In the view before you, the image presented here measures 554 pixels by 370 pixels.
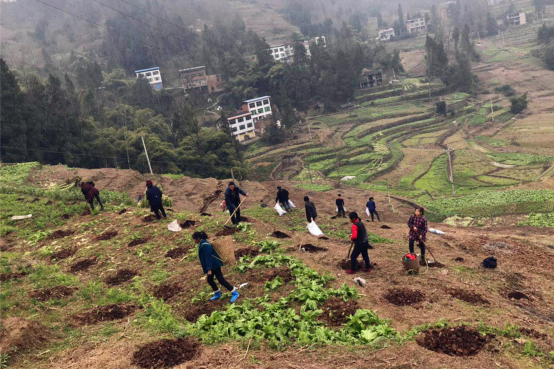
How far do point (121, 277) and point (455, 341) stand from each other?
9.09 m

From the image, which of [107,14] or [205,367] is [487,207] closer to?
[205,367]

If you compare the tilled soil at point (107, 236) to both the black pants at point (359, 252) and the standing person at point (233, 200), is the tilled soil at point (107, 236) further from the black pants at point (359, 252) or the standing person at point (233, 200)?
the black pants at point (359, 252)

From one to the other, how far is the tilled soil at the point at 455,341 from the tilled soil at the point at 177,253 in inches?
317

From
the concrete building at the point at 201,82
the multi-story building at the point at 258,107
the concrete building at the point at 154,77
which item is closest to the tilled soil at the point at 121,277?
the multi-story building at the point at 258,107

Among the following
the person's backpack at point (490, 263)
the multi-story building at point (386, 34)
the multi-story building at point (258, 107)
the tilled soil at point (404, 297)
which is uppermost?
the multi-story building at point (386, 34)

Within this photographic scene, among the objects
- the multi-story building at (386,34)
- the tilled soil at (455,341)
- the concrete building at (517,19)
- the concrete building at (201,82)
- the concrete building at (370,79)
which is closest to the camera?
the tilled soil at (455,341)

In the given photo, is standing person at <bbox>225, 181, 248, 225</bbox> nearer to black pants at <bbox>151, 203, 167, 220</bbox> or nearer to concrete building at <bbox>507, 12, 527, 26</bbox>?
black pants at <bbox>151, 203, 167, 220</bbox>

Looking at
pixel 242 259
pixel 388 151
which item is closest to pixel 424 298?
pixel 242 259

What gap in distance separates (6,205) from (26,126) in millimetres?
23994

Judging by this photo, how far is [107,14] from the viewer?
178 m

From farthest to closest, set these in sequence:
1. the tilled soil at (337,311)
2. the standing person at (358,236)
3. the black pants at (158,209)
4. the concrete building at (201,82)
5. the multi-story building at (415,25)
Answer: the multi-story building at (415,25), the concrete building at (201,82), the black pants at (158,209), the standing person at (358,236), the tilled soil at (337,311)

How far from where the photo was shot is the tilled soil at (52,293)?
405 inches

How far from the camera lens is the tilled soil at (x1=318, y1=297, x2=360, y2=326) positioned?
8.18 meters

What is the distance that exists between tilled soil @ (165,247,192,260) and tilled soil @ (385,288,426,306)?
6.60 metres
